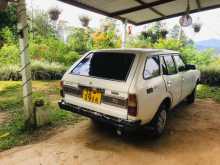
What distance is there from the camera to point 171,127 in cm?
532

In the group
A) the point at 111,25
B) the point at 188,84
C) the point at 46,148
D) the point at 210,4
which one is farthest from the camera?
the point at 111,25

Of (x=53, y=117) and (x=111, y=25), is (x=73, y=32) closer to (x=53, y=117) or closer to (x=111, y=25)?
(x=111, y=25)

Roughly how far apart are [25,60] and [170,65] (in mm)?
3041

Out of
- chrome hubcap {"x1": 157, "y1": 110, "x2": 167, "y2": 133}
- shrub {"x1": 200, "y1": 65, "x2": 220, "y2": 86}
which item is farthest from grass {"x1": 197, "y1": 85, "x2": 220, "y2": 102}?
chrome hubcap {"x1": 157, "y1": 110, "x2": 167, "y2": 133}

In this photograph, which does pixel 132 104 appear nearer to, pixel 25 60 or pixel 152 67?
pixel 152 67

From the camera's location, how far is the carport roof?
293 inches

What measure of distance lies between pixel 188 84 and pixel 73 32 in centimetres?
1134

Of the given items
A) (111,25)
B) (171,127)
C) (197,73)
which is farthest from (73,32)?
(171,127)

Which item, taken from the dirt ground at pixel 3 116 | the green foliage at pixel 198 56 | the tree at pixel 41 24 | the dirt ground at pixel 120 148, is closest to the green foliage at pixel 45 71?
the dirt ground at pixel 3 116

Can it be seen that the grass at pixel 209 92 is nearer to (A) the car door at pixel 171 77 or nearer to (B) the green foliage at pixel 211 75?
(B) the green foliage at pixel 211 75

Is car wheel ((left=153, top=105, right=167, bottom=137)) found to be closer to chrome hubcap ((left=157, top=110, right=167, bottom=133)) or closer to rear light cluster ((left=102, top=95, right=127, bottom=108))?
chrome hubcap ((left=157, top=110, right=167, bottom=133))

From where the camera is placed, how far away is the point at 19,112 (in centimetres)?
614

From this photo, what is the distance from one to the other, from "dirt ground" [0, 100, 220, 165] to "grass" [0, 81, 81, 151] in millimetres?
356

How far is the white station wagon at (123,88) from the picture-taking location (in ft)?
12.3
